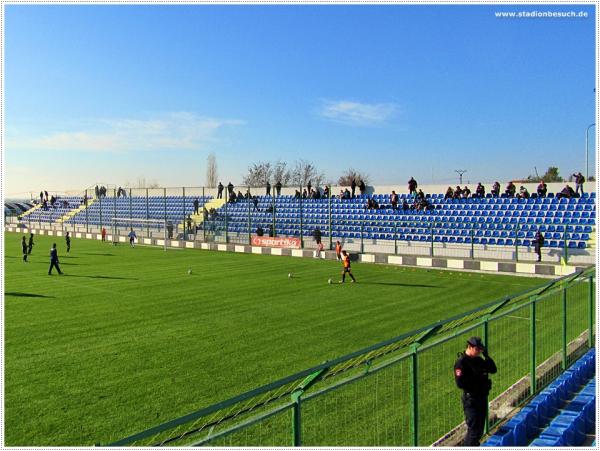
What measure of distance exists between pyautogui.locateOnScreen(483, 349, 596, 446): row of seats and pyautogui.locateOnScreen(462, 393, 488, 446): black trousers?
164 mm

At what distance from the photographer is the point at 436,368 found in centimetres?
944

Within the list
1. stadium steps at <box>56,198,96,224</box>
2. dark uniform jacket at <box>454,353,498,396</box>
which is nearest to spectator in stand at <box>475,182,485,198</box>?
dark uniform jacket at <box>454,353,498,396</box>

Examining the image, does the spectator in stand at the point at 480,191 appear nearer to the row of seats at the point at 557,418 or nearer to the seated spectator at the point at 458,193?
the seated spectator at the point at 458,193

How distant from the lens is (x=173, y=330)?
12.9 metres

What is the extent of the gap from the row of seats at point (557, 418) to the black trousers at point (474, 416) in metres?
0.16

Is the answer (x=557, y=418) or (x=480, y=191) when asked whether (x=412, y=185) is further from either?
(x=557, y=418)

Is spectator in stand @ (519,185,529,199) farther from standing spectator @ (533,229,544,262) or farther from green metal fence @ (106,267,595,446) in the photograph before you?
green metal fence @ (106,267,595,446)

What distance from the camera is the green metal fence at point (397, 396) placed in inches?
235

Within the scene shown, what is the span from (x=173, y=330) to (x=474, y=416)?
838 cm

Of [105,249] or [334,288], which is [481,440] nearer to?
[334,288]

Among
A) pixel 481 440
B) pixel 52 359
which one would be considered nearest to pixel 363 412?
pixel 481 440

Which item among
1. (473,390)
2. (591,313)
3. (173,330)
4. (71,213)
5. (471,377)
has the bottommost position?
(173,330)

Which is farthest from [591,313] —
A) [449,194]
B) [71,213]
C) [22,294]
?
[71,213]

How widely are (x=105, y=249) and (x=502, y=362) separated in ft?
109
